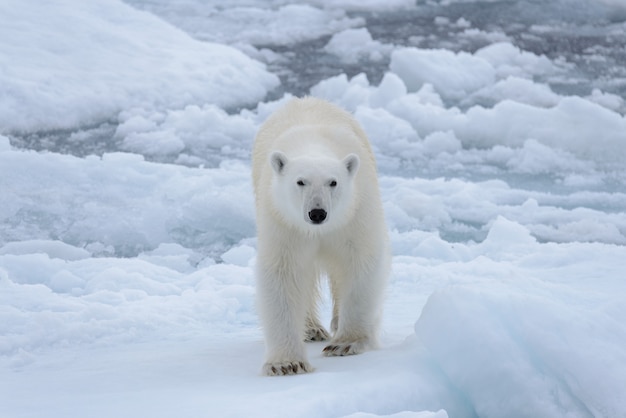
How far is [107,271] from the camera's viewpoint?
5.08 meters

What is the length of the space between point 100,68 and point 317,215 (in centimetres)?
702

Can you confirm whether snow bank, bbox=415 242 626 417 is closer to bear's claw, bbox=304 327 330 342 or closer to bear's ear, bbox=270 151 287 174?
bear's ear, bbox=270 151 287 174

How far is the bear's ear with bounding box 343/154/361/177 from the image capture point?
354 centimetres

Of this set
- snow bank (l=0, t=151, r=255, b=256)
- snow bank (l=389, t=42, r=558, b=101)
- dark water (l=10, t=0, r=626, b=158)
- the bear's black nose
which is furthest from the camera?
dark water (l=10, t=0, r=626, b=158)

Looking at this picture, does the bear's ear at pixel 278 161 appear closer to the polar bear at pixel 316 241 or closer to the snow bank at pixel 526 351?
the polar bear at pixel 316 241

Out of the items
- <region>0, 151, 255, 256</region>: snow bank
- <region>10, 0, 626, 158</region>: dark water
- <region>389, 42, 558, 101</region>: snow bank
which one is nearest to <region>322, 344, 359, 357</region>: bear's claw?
<region>0, 151, 255, 256</region>: snow bank

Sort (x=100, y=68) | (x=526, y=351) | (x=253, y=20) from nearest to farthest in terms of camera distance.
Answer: (x=526, y=351) < (x=100, y=68) < (x=253, y=20)

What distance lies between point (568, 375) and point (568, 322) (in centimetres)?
19

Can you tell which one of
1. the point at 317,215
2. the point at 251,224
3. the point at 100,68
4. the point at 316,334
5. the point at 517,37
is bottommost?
the point at 316,334

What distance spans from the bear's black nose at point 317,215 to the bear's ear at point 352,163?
1.04 ft

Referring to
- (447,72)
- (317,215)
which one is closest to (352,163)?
(317,215)

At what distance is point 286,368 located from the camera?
346 cm

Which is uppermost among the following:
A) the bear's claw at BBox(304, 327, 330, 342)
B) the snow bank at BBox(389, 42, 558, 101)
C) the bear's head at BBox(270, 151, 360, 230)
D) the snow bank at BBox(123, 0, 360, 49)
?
the snow bank at BBox(123, 0, 360, 49)

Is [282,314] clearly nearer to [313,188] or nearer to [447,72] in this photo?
[313,188]
